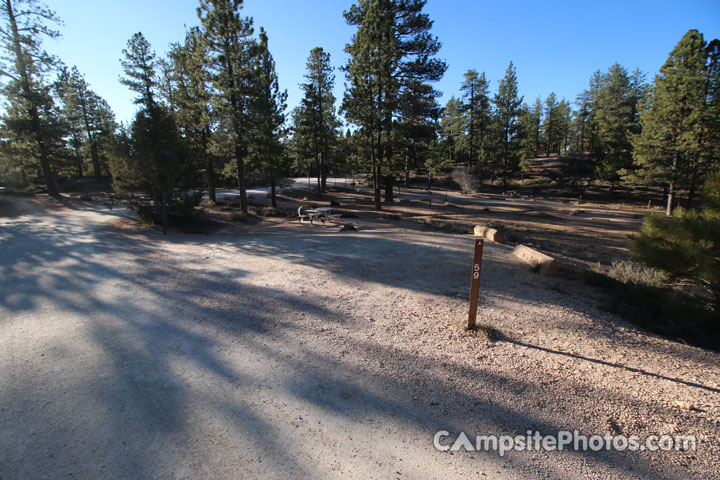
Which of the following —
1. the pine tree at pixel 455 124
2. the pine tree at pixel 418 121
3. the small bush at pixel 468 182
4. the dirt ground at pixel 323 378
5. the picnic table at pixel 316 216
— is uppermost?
the pine tree at pixel 455 124

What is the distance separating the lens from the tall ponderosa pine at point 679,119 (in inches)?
1003

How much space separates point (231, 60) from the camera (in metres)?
17.6

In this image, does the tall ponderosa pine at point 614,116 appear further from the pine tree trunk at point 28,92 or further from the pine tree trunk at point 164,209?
the pine tree trunk at point 28,92

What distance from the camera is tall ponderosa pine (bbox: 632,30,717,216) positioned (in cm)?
2548

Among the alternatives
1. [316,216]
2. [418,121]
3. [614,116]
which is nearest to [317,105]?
[418,121]

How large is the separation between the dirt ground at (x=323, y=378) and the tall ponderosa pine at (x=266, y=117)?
13494mm

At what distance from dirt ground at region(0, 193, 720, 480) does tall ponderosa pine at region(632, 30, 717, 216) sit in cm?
3104

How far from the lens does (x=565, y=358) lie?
407 cm

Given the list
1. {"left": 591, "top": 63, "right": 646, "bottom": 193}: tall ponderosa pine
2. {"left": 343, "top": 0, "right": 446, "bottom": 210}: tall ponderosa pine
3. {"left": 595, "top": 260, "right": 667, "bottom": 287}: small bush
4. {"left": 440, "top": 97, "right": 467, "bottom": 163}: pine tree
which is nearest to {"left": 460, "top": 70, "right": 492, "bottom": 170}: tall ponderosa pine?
{"left": 440, "top": 97, "right": 467, "bottom": 163}: pine tree

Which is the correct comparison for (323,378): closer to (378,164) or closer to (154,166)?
(154,166)

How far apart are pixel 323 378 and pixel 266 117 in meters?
18.2

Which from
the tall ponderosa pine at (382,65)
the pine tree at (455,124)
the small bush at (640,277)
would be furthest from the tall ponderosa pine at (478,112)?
the small bush at (640,277)

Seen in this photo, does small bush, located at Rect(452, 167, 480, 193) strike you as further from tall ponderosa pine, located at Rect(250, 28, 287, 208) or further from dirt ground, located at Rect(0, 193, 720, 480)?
dirt ground, located at Rect(0, 193, 720, 480)

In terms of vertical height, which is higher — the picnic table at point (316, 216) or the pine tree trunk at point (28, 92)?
the pine tree trunk at point (28, 92)
